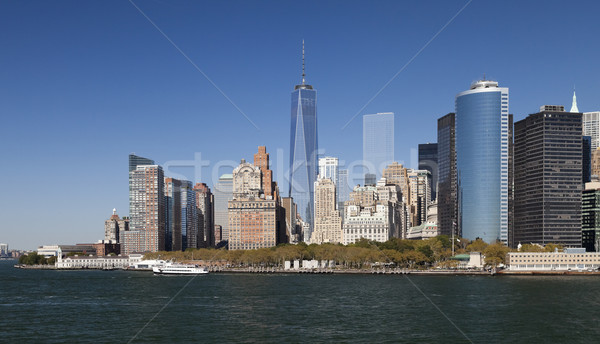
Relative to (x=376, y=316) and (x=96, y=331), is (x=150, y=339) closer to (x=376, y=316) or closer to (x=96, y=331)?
(x=96, y=331)

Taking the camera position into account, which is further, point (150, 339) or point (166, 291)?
point (166, 291)

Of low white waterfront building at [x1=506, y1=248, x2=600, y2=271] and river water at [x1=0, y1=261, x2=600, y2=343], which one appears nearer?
river water at [x1=0, y1=261, x2=600, y2=343]

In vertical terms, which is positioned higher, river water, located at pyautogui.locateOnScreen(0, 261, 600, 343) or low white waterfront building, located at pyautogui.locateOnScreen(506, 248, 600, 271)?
river water, located at pyautogui.locateOnScreen(0, 261, 600, 343)

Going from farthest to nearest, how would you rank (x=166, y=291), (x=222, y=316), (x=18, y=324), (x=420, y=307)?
(x=166, y=291), (x=420, y=307), (x=222, y=316), (x=18, y=324)

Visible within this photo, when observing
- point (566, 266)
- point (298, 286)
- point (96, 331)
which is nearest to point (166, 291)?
point (298, 286)

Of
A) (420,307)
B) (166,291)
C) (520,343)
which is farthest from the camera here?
(166,291)
